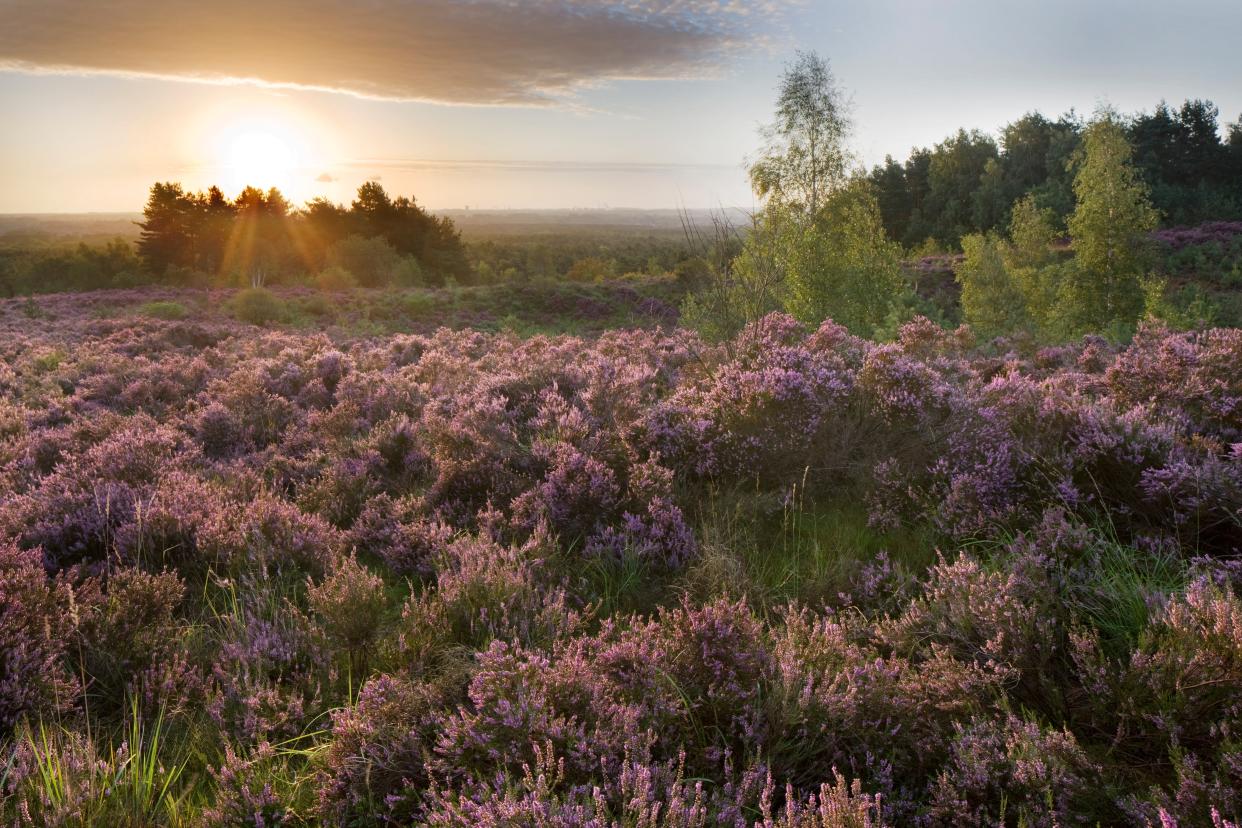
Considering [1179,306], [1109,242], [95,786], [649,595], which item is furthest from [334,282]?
[1179,306]

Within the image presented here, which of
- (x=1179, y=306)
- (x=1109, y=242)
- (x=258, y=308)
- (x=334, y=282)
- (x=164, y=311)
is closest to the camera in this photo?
(x=164, y=311)

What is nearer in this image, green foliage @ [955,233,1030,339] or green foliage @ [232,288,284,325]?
green foliage @ [232,288,284,325]

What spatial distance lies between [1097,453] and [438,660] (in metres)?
3.97

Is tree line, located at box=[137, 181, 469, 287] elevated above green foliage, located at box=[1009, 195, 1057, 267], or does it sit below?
above

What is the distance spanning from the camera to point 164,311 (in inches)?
832

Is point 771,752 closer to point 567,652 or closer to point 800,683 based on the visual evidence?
point 800,683

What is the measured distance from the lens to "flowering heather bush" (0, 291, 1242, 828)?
2102mm

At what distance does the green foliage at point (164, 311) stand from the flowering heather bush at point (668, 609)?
16511 millimetres

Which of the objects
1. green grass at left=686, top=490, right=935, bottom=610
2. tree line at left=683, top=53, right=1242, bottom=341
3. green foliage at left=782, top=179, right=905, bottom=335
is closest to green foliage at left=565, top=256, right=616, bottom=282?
tree line at left=683, top=53, right=1242, bottom=341

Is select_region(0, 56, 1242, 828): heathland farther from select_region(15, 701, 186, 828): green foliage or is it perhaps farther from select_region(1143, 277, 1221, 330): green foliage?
select_region(1143, 277, 1221, 330): green foliage

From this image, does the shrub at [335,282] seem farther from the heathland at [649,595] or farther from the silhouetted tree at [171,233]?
the silhouetted tree at [171,233]

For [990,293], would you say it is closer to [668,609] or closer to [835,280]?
[835,280]

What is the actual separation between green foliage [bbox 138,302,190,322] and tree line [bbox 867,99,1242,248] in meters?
45.0

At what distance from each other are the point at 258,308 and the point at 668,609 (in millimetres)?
23756
